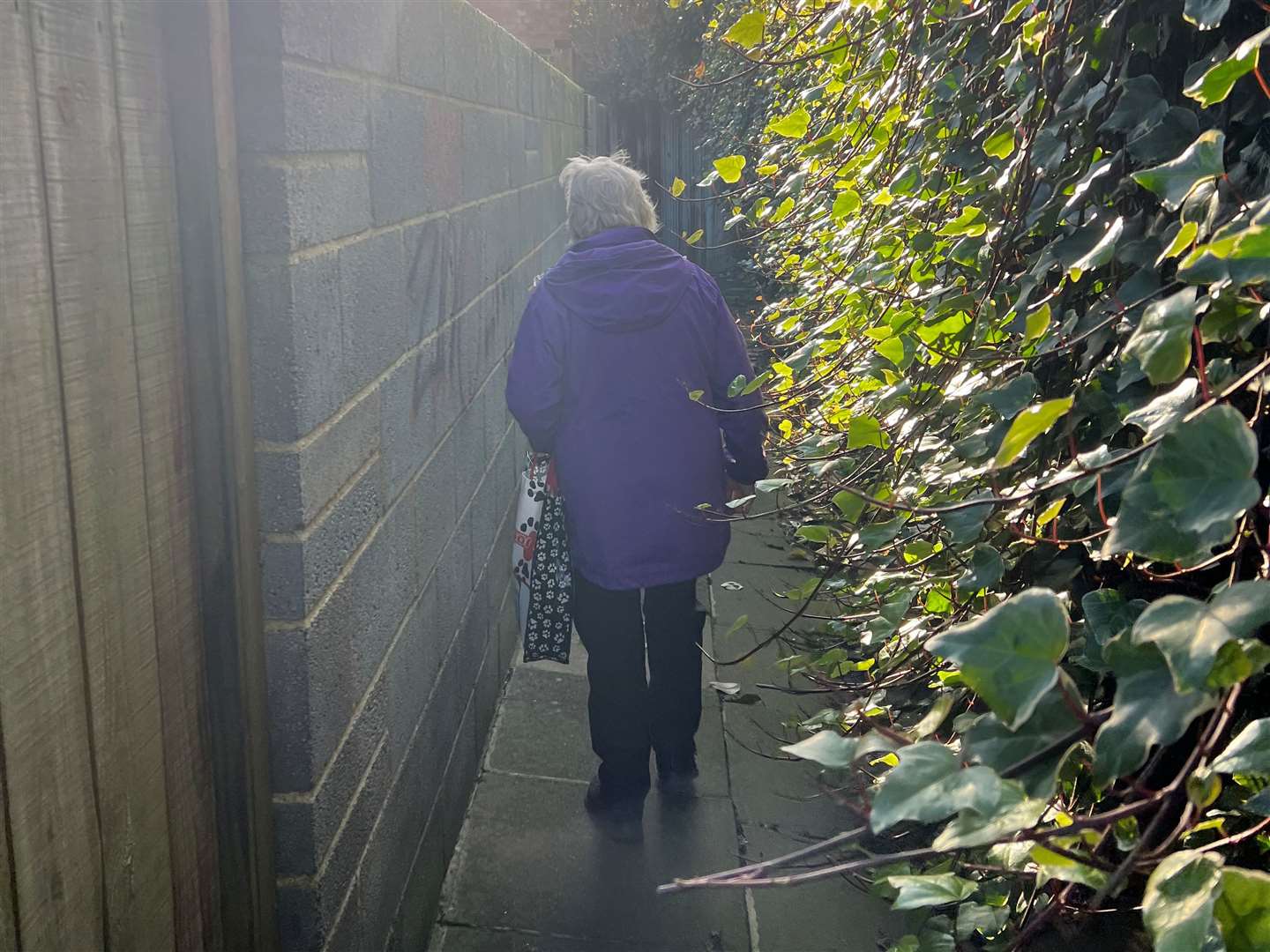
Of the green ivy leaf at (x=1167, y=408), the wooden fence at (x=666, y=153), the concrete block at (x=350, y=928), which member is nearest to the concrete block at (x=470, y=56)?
the concrete block at (x=350, y=928)

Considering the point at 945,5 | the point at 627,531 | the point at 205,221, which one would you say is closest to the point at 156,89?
the point at 205,221

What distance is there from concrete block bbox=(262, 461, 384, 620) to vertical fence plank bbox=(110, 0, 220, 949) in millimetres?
125

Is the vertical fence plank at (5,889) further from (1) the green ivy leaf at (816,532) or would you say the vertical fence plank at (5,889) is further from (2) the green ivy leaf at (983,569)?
(1) the green ivy leaf at (816,532)

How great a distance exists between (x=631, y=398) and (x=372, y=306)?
1300 millimetres

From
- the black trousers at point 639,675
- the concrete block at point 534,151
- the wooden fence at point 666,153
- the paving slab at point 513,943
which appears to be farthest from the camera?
the wooden fence at point 666,153

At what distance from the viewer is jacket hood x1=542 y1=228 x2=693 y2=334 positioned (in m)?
3.46

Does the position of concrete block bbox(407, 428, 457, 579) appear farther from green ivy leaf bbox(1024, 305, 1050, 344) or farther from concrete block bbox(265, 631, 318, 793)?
green ivy leaf bbox(1024, 305, 1050, 344)

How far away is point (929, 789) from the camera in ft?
2.66

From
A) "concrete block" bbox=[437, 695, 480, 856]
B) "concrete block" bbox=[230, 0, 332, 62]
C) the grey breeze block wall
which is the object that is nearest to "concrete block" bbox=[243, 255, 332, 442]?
the grey breeze block wall

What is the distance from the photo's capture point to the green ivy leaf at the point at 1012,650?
786 millimetres

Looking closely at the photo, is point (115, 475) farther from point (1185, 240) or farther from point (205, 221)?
point (1185, 240)

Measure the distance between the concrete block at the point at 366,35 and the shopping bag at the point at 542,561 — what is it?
1534mm

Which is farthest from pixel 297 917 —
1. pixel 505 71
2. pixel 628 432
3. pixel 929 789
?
pixel 505 71

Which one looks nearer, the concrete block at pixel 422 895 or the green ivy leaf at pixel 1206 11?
the green ivy leaf at pixel 1206 11
